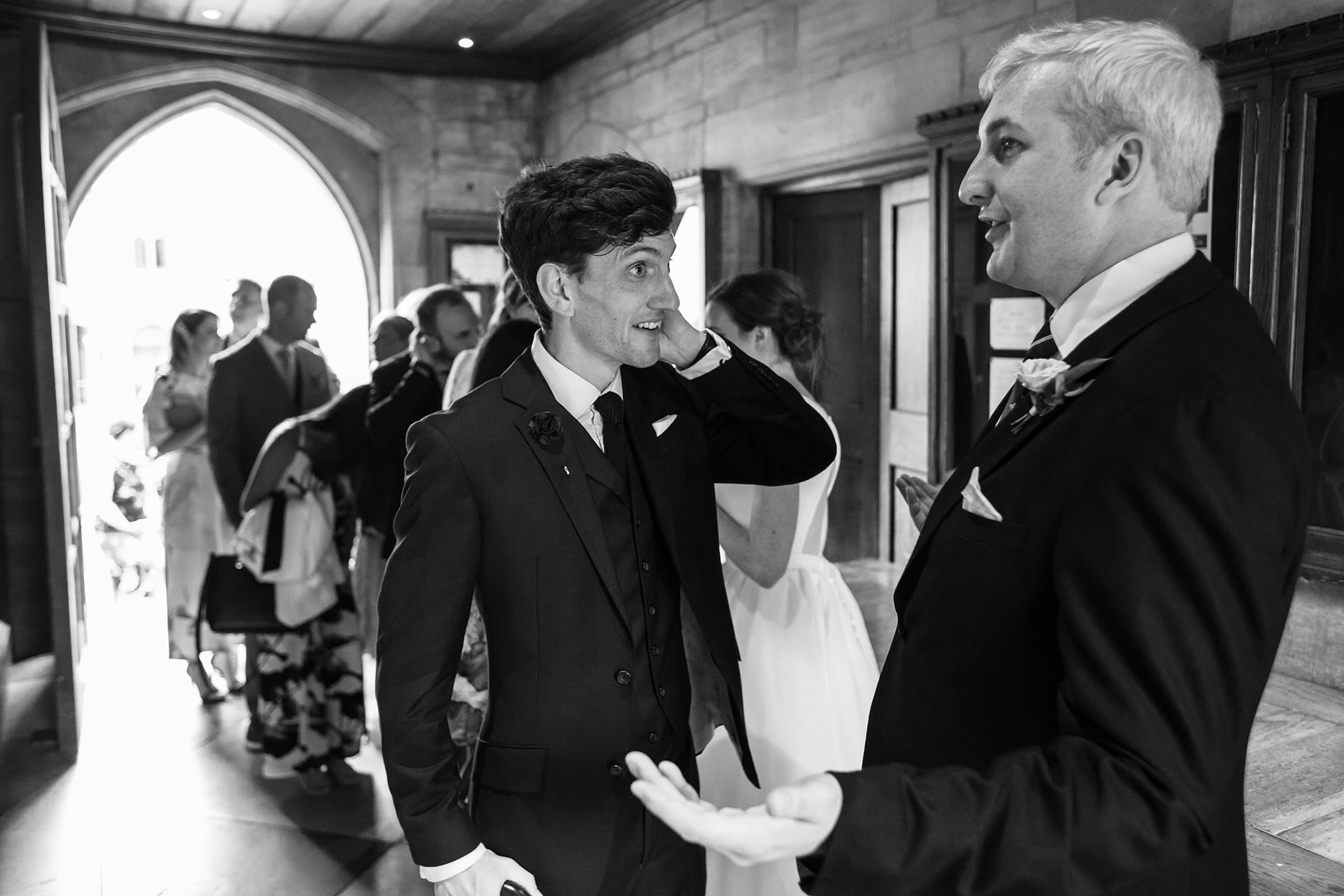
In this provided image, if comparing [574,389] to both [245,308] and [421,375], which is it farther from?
[245,308]

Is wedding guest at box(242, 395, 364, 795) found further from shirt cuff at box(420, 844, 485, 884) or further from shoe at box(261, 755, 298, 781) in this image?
shirt cuff at box(420, 844, 485, 884)

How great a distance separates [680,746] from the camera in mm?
1652

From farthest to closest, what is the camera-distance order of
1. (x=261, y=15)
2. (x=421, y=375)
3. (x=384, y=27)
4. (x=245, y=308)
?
(x=384, y=27), (x=261, y=15), (x=245, y=308), (x=421, y=375)

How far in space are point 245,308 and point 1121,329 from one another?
4854mm

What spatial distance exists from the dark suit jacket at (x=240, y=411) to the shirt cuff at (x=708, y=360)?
9.51ft

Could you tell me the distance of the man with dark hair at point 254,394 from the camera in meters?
4.20

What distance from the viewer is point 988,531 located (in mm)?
1043

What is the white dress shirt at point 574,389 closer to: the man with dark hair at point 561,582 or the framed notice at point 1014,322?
the man with dark hair at point 561,582

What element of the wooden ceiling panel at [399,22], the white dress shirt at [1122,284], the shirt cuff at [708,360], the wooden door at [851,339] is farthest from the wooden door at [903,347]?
the white dress shirt at [1122,284]

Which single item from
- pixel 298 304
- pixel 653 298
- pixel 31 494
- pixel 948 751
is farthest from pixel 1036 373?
pixel 31 494

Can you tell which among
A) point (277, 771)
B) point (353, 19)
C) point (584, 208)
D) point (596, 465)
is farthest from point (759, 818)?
point (353, 19)

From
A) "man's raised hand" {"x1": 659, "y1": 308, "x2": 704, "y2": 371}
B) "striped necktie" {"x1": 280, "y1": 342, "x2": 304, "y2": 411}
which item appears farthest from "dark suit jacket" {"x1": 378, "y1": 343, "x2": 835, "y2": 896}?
"striped necktie" {"x1": 280, "y1": 342, "x2": 304, "y2": 411}

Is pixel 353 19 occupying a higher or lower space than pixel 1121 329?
higher

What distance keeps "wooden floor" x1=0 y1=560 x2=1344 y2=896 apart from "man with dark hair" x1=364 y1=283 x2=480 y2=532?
3.35 ft
